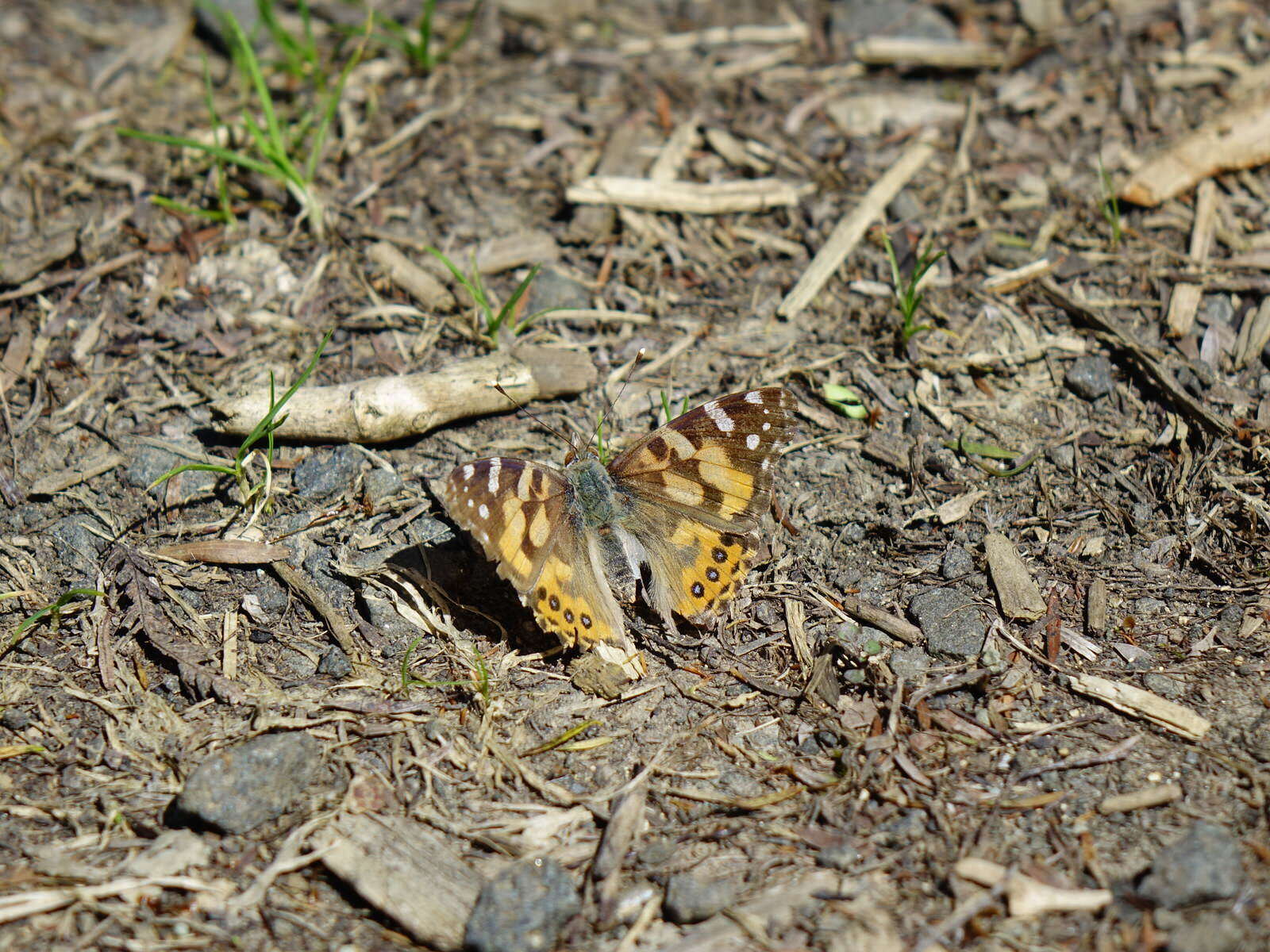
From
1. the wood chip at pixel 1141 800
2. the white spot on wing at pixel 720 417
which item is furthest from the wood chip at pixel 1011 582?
the white spot on wing at pixel 720 417

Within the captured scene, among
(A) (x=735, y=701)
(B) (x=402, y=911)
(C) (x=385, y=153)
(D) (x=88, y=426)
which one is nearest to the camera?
(B) (x=402, y=911)

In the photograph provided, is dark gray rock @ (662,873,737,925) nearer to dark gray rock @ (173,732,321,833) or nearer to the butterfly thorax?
dark gray rock @ (173,732,321,833)

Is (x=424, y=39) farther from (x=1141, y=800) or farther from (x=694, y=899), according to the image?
(x=1141, y=800)

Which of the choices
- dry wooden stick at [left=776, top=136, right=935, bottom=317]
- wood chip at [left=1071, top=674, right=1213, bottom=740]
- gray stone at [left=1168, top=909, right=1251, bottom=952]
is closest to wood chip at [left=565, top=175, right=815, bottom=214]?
dry wooden stick at [left=776, top=136, right=935, bottom=317]

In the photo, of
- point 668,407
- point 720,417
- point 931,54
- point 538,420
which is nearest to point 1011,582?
point 720,417

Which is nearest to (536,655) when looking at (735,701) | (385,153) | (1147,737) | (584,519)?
(584,519)

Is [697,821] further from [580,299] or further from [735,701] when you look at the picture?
[580,299]
